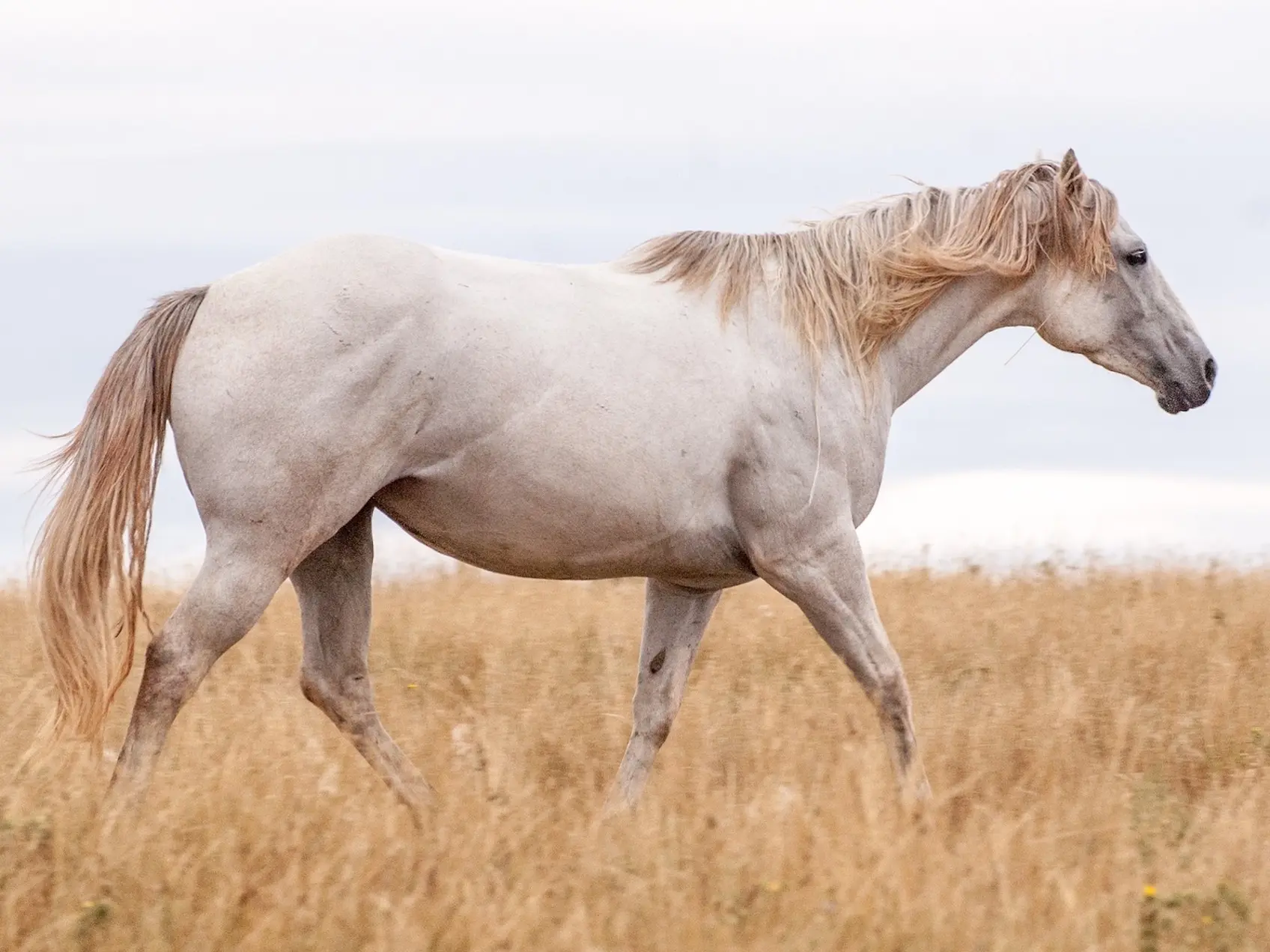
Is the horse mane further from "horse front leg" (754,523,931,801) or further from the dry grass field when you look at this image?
the dry grass field

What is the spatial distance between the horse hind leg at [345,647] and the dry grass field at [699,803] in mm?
141

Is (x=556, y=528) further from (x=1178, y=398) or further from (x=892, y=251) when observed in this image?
(x=1178, y=398)

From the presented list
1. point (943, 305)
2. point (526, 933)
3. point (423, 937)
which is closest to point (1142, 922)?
point (526, 933)

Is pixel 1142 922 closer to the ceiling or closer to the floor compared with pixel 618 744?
closer to the ceiling

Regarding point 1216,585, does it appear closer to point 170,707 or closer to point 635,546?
point 635,546

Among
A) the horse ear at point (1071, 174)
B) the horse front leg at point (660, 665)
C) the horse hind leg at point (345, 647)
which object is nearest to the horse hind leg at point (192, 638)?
the horse hind leg at point (345, 647)

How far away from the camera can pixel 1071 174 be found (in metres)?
5.16

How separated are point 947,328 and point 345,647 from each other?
2329 mm

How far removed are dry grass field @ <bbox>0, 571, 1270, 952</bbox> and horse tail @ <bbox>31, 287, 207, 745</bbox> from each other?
235 mm

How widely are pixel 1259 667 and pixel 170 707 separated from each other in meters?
4.88

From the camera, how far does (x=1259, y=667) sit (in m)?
6.77

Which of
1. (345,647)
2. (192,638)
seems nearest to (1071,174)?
(345,647)

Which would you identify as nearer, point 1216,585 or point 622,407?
point 622,407

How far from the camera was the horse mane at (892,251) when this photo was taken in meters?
4.84
